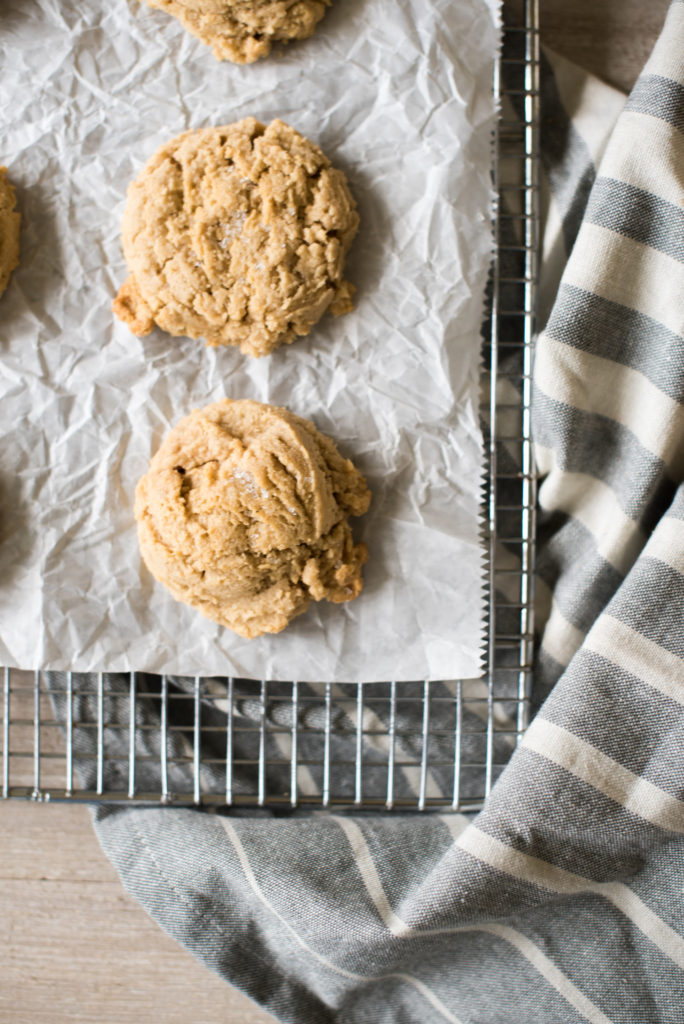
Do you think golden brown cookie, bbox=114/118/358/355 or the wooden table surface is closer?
golden brown cookie, bbox=114/118/358/355

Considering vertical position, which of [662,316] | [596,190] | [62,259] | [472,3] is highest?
[472,3]

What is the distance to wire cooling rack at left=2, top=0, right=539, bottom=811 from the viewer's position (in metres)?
1.29

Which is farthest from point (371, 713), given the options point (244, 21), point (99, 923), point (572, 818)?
point (244, 21)

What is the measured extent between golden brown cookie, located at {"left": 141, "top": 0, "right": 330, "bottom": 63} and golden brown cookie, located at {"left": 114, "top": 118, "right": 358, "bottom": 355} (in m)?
0.12

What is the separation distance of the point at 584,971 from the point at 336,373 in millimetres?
977

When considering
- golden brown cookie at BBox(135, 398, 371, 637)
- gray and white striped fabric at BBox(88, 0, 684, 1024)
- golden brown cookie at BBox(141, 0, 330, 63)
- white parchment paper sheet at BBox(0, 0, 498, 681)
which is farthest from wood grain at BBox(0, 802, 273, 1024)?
golden brown cookie at BBox(141, 0, 330, 63)

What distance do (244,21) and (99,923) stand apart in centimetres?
146

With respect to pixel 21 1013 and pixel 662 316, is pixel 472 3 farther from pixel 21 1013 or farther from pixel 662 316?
pixel 21 1013

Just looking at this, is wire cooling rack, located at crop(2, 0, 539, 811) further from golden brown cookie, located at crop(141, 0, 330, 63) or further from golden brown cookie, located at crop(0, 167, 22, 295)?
golden brown cookie, located at crop(0, 167, 22, 295)

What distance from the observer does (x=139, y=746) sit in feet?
4.41

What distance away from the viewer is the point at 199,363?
1299 mm

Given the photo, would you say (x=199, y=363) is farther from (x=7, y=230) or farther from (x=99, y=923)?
(x=99, y=923)

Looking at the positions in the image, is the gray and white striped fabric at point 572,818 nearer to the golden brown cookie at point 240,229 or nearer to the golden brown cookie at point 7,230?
the golden brown cookie at point 240,229

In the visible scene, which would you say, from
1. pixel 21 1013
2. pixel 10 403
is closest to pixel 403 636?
pixel 10 403
